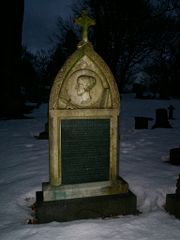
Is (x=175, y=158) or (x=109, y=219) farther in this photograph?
(x=175, y=158)

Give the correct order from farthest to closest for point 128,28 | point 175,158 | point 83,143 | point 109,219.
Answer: point 128,28, point 175,158, point 83,143, point 109,219

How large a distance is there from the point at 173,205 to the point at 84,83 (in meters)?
2.21

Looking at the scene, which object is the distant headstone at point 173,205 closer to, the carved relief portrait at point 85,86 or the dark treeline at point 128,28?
the carved relief portrait at point 85,86

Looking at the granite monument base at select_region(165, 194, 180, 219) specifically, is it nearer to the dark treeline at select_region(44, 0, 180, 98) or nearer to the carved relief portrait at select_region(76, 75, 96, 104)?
the carved relief portrait at select_region(76, 75, 96, 104)

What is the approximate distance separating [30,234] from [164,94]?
30193 mm

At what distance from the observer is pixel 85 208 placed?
3768mm

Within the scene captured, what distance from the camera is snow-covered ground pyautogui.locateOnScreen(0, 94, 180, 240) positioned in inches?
127

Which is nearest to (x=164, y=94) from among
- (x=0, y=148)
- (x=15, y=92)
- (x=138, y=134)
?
(x=15, y=92)

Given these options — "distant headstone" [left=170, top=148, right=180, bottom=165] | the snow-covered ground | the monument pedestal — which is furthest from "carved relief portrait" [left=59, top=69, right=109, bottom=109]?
"distant headstone" [left=170, top=148, right=180, bottom=165]

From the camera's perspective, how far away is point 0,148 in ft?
27.1

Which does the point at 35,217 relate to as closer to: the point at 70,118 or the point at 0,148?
the point at 70,118

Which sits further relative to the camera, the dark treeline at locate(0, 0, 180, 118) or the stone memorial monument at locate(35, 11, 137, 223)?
the dark treeline at locate(0, 0, 180, 118)

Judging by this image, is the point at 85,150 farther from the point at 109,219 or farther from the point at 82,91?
the point at 109,219

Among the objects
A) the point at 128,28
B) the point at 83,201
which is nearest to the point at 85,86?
the point at 83,201
